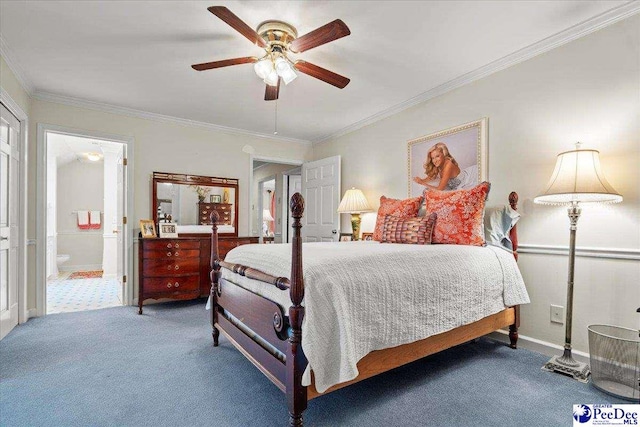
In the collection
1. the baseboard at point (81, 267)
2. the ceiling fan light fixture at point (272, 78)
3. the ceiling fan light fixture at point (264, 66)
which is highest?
the ceiling fan light fixture at point (264, 66)

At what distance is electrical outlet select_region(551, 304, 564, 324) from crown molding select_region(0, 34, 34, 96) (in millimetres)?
4583

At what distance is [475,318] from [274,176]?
502 cm

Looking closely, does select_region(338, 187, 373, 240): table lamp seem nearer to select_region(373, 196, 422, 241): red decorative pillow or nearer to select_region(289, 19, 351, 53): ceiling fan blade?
select_region(373, 196, 422, 241): red decorative pillow

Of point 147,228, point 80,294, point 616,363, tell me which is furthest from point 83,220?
point 616,363

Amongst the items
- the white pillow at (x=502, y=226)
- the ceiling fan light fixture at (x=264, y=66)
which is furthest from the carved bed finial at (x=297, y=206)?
the white pillow at (x=502, y=226)

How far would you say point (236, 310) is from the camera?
2104 mm

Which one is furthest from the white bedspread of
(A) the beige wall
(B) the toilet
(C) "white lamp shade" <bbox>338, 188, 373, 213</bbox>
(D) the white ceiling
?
(B) the toilet

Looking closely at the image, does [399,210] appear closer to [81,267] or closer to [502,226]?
[502,226]

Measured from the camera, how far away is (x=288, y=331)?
1.54 m

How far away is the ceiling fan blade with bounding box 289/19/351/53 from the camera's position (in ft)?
5.65

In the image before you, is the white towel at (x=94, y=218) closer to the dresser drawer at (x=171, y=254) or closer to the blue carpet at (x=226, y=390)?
the dresser drawer at (x=171, y=254)

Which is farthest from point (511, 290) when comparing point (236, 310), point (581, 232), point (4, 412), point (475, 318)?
point (4, 412)

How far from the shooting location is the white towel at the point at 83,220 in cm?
672

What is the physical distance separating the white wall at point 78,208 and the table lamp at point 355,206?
5951 mm
